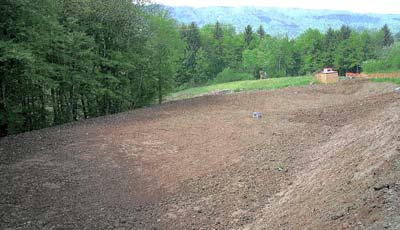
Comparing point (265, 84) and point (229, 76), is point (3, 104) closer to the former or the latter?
→ point (265, 84)

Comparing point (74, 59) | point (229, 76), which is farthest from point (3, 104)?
point (229, 76)

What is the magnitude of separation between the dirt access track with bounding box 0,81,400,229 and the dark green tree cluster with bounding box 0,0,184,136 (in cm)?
282

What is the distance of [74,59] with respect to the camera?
1728 cm

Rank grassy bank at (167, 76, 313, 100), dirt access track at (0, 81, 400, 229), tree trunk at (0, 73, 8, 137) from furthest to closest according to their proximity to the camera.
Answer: grassy bank at (167, 76, 313, 100) → tree trunk at (0, 73, 8, 137) → dirt access track at (0, 81, 400, 229)

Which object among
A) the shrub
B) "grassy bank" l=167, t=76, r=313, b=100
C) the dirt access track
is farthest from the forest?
the shrub

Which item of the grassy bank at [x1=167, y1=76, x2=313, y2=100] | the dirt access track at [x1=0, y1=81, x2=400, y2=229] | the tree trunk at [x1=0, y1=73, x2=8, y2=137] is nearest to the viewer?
the dirt access track at [x1=0, y1=81, x2=400, y2=229]

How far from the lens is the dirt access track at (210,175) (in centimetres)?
578

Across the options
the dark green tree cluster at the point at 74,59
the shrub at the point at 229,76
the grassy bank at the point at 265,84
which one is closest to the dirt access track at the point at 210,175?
the dark green tree cluster at the point at 74,59

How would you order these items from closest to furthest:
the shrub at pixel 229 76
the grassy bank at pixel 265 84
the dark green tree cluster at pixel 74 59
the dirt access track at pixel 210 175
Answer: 1. the dirt access track at pixel 210 175
2. the dark green tree cluster at pixel 74 59
3. the grassy bank at pixel 265 84
4. the shrub at pixel 229 76

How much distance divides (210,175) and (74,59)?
36.8 ft

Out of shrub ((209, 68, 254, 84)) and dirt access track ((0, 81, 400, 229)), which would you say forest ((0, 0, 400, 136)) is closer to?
dirt access track ((0, 81, 400, 229))

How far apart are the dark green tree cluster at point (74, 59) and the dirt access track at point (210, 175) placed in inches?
111

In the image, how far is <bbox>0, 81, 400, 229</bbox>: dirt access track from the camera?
19.0 ft

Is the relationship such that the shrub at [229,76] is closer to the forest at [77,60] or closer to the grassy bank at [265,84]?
the grassy bank at [265,84]
